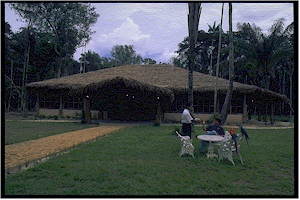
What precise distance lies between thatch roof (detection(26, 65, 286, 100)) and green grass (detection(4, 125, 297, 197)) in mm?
7465

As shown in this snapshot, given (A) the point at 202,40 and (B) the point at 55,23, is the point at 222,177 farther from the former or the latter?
(A) the point at 202,40

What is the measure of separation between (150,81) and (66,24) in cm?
1088

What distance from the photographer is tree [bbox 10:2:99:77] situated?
19594 millimetres

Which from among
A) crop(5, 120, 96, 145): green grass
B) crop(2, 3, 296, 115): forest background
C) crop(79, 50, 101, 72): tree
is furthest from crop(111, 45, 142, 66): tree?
crop(5, 120, 96, 145): green grass

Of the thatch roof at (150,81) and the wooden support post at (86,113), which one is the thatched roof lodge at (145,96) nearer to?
the thatch roof at (150,81)

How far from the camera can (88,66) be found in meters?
39.1

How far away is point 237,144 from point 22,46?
22678 mm

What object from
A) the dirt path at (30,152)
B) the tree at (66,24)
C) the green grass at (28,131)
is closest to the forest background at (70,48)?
the tree at (66,24)

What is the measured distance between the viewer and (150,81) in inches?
695

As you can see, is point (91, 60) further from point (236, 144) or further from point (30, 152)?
point (236, 144)

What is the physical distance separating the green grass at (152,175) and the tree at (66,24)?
54.7 ft

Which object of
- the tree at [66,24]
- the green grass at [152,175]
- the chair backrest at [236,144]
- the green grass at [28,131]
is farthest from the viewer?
the tree at [66,24]

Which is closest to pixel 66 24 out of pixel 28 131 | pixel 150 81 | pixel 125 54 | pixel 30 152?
pixel 150 81

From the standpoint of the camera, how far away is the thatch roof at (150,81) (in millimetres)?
13814
